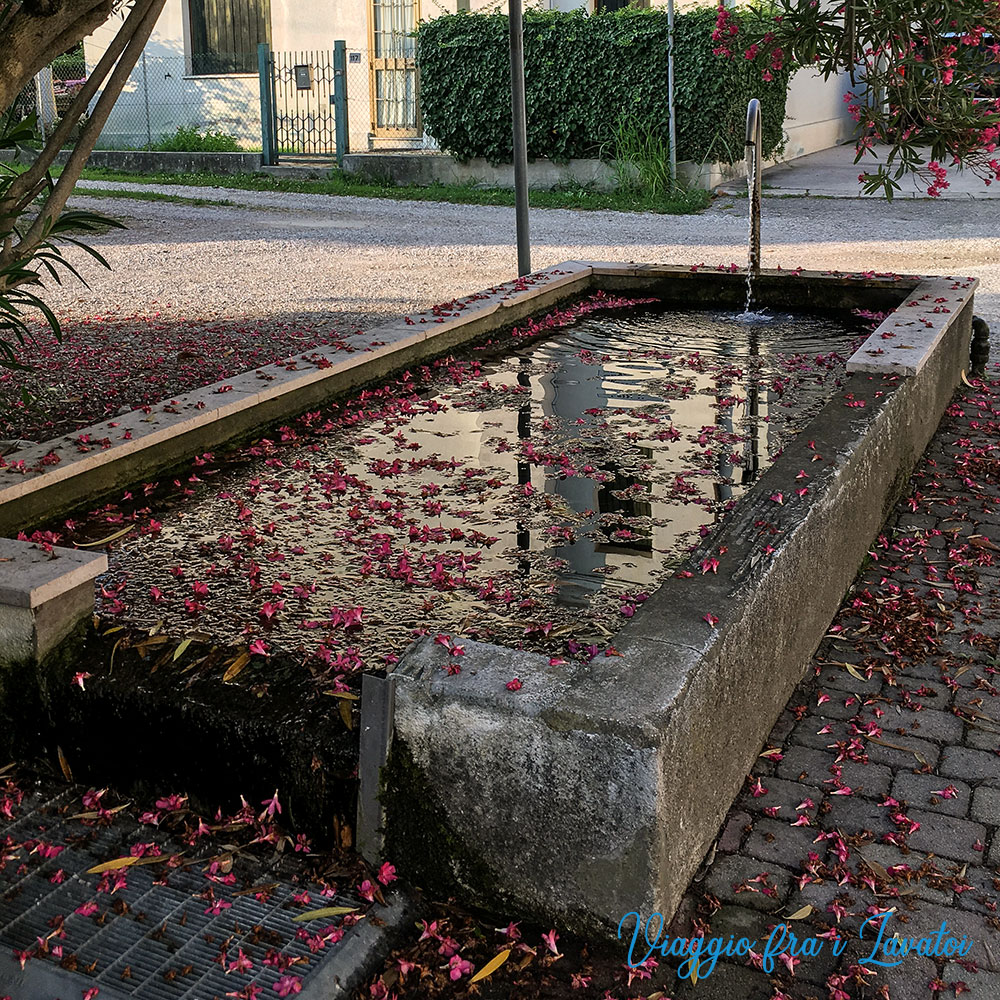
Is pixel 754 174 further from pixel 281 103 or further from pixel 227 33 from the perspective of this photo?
pixel 227 33

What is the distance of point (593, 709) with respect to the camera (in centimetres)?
233

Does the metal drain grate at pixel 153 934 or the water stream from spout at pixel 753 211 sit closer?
the metal drain grate at pixel 153 934

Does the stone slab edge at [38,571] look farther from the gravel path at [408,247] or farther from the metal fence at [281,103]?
the metal fence at [281,103]

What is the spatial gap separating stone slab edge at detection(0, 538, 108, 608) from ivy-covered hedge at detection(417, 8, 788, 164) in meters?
12.3

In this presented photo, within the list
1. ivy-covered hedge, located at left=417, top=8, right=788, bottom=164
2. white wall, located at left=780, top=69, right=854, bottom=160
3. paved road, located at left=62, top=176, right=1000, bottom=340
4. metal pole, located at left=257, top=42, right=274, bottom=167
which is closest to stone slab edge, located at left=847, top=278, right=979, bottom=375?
paved road, located at left=62, top=176, right=1000, bottom=340

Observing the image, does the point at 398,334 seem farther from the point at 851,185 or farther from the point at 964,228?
the point at 851,185

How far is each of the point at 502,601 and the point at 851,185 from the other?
13487mm

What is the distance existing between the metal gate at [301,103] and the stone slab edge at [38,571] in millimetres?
14866

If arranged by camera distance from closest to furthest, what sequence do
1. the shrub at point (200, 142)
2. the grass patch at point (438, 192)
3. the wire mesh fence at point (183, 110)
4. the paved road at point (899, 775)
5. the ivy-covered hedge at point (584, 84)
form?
the paved road at point (899, 775) → the grass patch at point (438, 192) → the ivy-covered hedge at point (584, 84) → the shrub at point (200, 142) → the wire mesh fence at point (183, 110)

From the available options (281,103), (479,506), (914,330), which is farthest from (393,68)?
(479,506)

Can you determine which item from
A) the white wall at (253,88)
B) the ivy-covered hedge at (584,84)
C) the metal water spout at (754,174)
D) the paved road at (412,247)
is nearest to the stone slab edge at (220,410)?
the metal water spout at (754,174)

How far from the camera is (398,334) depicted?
18.8 ft

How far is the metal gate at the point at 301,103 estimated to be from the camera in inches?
675

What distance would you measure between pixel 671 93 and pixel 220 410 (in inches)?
438
